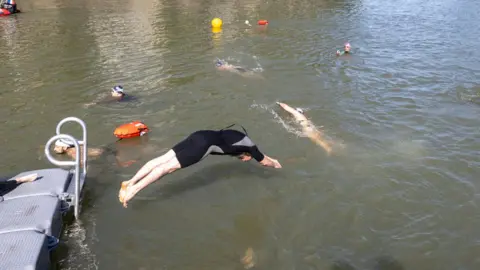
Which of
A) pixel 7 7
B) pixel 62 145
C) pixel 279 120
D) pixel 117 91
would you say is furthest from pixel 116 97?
pixel 7 7

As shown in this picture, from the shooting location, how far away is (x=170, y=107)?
12461 millimetres

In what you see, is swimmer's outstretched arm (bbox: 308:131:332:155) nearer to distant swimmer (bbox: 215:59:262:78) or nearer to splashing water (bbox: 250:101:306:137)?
splashing water (bbox: 250:101:306:137)

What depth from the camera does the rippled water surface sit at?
21.8ft

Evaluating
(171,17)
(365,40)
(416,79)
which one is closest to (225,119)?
(416,79)

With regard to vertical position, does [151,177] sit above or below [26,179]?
above

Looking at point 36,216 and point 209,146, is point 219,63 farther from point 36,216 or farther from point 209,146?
point 36,216

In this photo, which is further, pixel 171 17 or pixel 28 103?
pixel 171 17

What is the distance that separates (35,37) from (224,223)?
2098 cm

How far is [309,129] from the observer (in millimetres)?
10672

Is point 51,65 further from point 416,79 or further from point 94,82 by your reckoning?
point 416,79

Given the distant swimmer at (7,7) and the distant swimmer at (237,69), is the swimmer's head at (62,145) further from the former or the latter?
the distant swimmer at (7,7)

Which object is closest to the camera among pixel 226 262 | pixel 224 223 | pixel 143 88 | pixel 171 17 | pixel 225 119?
pixel 226 262

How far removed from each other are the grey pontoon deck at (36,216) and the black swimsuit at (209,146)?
183 cm

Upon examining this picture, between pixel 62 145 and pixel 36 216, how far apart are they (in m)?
3.64
